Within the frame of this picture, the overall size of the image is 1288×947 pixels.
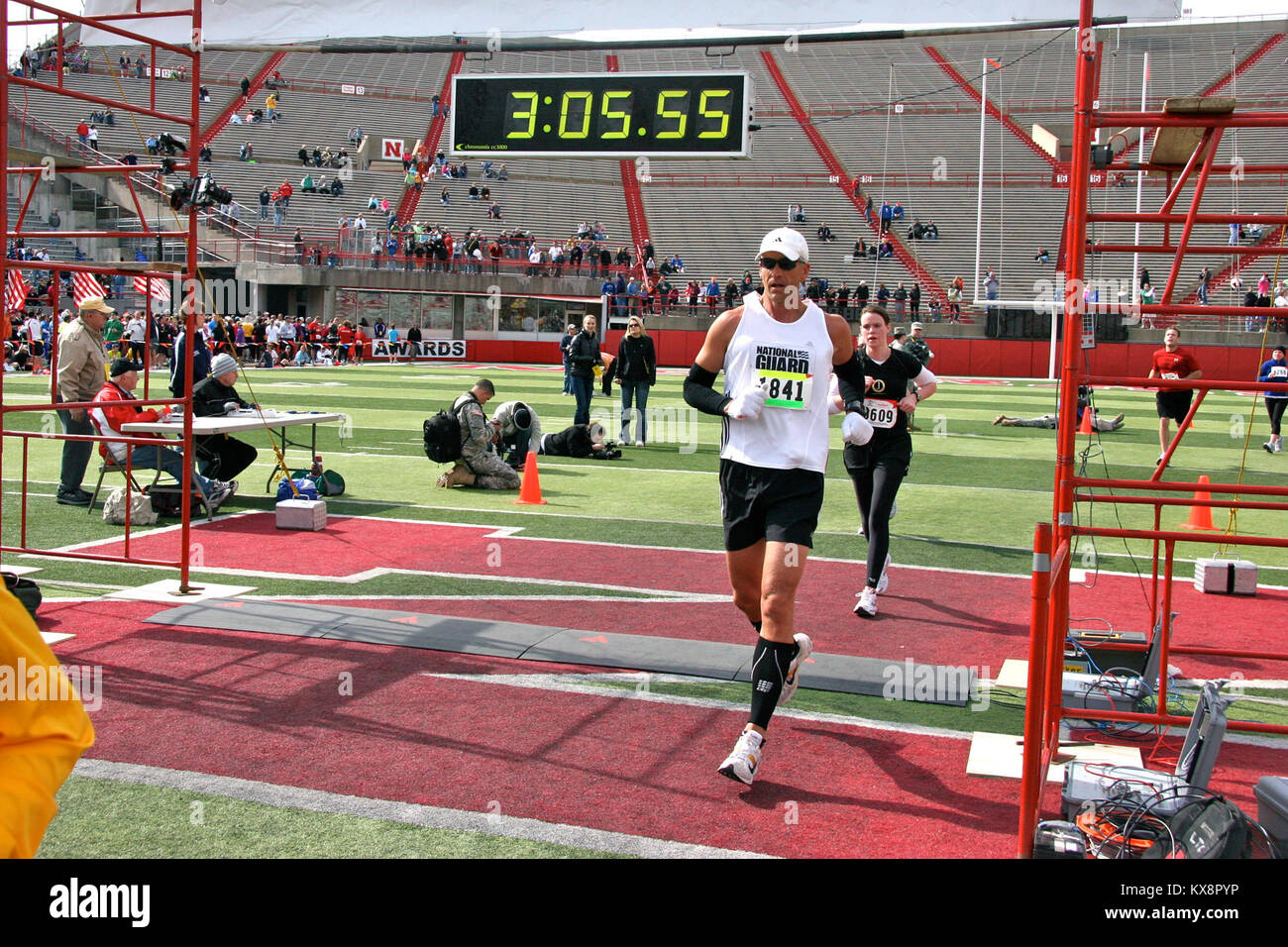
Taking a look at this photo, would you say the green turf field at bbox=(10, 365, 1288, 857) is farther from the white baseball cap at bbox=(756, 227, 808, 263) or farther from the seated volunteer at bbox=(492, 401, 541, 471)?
the white baseball cap at bbox=(756, 227, 808, 263)

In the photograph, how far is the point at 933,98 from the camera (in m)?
55.7

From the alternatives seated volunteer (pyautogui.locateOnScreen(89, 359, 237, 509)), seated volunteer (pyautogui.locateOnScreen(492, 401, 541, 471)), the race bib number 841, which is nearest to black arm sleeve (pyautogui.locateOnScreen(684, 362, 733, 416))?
the race bib number 841

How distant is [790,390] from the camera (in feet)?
16.7

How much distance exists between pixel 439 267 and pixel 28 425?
31.9m

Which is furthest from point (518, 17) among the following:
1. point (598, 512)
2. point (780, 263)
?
point (598, 512)

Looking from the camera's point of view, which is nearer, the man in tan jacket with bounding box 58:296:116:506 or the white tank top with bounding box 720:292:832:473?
the white tank top with bounding box 720:292:832:473

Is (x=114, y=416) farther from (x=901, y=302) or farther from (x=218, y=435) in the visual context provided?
(x=901, y=302)

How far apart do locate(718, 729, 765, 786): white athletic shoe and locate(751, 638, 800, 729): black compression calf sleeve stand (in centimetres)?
9

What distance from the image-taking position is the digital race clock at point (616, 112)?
10.6 meters

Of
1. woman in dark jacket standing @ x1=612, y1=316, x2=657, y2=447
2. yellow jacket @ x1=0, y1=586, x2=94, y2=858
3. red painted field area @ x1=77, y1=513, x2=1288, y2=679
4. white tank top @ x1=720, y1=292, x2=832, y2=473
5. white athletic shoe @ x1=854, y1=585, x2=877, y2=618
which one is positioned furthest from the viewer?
woman in dark jacket standing @ x1=612, y1=316, x2=657, y2=447

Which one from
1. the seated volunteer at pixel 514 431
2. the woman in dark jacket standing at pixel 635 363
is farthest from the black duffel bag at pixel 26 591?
the woman in dark jacket standing at pixel 635 363

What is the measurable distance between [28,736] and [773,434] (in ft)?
11.8

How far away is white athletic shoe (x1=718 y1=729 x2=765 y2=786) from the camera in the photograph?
4.64m

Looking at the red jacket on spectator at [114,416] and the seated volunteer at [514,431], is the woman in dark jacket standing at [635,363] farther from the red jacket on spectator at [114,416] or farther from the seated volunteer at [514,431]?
the red jacket on spectator at [114,416]
